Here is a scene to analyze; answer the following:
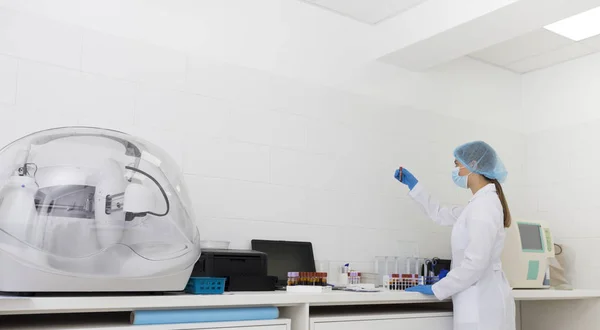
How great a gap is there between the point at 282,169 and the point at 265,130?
0.21 meters

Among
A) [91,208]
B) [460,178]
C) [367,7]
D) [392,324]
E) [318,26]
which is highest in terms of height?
[367,7]

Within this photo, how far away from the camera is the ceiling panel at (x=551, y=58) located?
3.89 metres

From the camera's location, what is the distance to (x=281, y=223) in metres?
3.04

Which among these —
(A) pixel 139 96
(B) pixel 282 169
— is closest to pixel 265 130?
(B) pixel 282 169

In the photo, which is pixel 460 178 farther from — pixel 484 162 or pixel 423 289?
pixel 423 289

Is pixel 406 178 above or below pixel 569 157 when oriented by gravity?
below

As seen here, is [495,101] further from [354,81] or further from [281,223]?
[281,223]

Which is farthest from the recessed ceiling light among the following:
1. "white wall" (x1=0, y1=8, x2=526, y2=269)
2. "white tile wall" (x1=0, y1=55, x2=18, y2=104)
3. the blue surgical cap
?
"white tile wall" (x1=0, y1=55, x2=18, y2=104)

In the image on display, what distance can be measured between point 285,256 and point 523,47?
2.10 meters

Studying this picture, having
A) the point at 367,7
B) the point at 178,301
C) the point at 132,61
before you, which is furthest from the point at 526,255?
the point at 132,61

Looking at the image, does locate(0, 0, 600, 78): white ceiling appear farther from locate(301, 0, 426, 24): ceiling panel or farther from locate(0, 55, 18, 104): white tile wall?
locate(0, 55, 18, 104): white tile wall

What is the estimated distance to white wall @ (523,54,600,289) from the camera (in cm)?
382

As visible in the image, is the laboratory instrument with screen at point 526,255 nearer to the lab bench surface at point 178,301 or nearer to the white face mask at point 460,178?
the white face mask at point 460,178

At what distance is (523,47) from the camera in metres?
3.90
